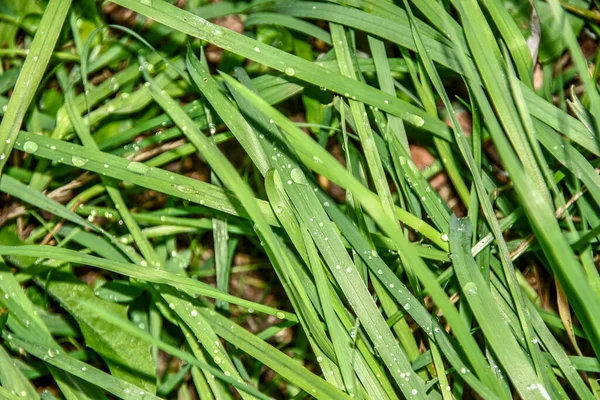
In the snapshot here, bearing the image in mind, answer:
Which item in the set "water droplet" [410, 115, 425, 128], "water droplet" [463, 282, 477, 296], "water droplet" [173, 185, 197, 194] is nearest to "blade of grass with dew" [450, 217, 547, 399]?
"water droplet" [463, 282, 477, 296]

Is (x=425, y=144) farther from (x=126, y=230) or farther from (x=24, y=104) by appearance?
(x=24, y=104)

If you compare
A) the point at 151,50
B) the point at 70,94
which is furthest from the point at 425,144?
the point at 70,94

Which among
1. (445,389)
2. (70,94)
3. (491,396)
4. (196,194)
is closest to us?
(491,396)

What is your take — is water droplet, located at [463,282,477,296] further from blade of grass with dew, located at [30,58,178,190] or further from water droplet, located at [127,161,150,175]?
blade of grass with dew, located at [30,58,178,190]

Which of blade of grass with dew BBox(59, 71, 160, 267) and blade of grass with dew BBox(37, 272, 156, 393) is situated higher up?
blade of grass with dew BBox(59, 71, 160, 267)

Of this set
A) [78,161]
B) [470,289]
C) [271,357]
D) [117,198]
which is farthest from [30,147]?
[470,289]

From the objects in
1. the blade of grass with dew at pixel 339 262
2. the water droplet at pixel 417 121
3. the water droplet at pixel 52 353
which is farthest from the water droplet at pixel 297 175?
the water droplet at pixel 52 353

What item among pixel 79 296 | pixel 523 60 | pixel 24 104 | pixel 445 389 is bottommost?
pixel 445 389

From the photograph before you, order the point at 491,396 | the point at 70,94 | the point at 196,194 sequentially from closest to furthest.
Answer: the point at 491,396 → the point at 196,194 → the point at 70,94

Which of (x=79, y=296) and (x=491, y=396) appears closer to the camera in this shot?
(x=491, y=396)
